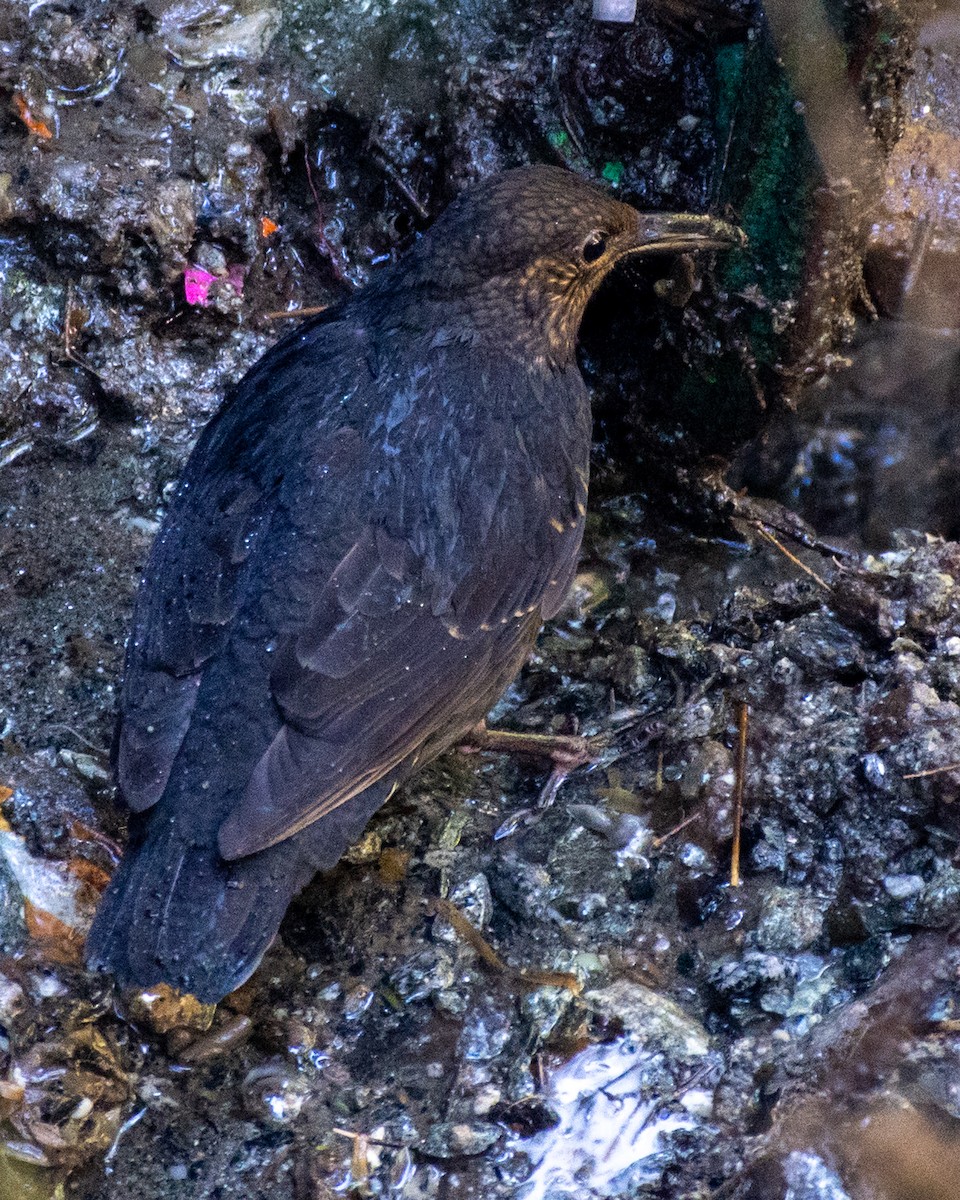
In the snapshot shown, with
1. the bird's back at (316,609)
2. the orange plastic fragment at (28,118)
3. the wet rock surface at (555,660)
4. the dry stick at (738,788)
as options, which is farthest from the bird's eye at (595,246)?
the orange plastic fragment at (28,118)

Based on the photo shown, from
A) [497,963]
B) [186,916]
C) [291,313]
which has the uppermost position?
[291,313]

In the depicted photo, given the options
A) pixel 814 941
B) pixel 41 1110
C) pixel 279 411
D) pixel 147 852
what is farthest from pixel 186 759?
pixel 814 941

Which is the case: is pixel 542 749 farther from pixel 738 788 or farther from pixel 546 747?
pixel 738 788

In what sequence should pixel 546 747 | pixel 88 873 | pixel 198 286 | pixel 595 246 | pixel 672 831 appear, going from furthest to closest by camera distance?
pixel 198 286 → pixel 546 747 → pixel 595 246 → pixel 672 831 → pixel 88 873

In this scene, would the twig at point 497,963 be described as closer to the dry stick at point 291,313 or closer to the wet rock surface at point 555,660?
the wet rock surface at point 555,660

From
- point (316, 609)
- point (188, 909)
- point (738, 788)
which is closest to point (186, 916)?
point (188, 909)

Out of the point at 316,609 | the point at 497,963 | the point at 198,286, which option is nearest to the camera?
the point at 316,609

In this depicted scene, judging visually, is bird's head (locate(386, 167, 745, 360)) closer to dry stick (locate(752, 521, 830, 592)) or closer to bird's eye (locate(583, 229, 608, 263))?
bird's eye (locate(583, 229, 608, 263))
